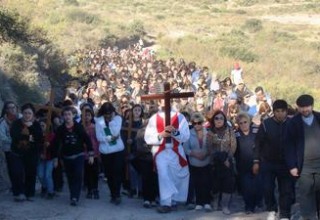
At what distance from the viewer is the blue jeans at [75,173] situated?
472 inches

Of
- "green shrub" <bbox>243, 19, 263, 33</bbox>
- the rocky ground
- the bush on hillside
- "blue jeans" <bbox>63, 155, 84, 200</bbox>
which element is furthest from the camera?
"green shrub" <bbox>243, 19, 263, 33</bbox>

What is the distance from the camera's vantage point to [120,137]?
12.6 m

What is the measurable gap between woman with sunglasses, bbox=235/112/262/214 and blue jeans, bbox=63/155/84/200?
2586 millimetres

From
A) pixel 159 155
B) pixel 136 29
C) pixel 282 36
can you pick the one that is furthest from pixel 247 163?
pixel 282 36

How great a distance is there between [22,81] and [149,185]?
9317 mm

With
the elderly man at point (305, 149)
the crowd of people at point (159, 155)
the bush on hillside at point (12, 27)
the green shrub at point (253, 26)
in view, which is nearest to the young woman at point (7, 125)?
the crowd of people at point (159, 155)

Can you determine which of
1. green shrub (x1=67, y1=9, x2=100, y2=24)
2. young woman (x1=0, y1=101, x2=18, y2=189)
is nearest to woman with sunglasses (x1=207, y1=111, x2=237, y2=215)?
young woman (x1=0, y1=101, x2=18, y2=189)

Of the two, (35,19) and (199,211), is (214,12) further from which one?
(199,211)

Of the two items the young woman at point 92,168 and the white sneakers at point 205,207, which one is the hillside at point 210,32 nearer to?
the young woman at point 92,168

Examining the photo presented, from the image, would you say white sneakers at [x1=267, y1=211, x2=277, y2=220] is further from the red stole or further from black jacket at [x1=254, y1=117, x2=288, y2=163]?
the red stole

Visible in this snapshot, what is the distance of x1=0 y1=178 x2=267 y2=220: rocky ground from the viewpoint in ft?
37.0

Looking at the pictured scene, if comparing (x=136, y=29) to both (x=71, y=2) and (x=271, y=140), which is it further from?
(x=271, y=140)

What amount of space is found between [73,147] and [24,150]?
800 mm

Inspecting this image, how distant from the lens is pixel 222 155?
37.7 feet
